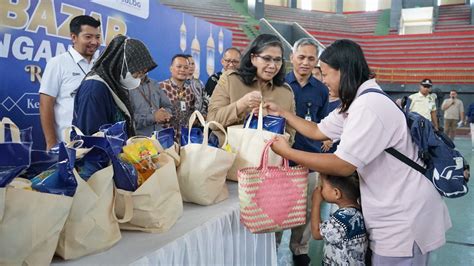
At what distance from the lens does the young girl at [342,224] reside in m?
1.44

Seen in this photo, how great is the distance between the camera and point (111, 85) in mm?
1661

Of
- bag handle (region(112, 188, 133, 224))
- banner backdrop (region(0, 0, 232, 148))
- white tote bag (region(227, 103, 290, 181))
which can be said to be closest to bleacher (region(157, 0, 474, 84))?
banner backdrop (region(0, 0, 232, 148))

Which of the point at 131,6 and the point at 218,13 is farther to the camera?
the point at 218,13

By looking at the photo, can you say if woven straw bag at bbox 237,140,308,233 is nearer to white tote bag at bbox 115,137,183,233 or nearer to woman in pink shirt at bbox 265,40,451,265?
woman in pink shirt at bbox 265,40,451,265

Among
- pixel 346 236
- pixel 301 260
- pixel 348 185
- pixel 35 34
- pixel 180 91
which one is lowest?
pixel 301 260

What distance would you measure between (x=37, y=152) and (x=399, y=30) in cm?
1904

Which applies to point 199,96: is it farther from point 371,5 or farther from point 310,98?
point 371,5

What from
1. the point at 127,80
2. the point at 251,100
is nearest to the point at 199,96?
the point at 127,80

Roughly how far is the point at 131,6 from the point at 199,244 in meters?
3.38

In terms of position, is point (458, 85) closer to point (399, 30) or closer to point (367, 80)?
point (399, 30)

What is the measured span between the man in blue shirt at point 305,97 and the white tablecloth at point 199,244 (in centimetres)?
75

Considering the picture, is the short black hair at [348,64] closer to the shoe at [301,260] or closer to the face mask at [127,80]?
the face mask at [127,80]

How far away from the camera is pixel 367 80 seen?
136 cm

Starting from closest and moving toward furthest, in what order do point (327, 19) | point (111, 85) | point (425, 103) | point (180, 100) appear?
1. point (111, 85)
2. point (180, 100)
3. point (425, 103)
4. point (327, 19)
